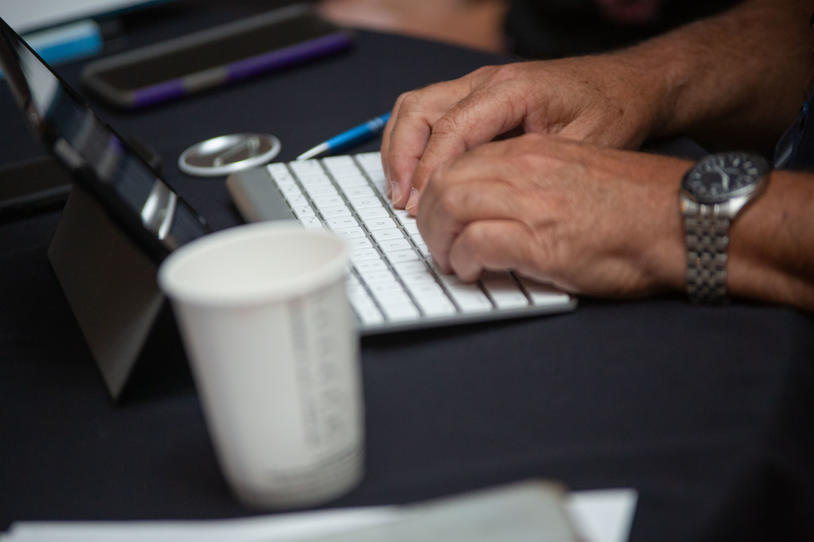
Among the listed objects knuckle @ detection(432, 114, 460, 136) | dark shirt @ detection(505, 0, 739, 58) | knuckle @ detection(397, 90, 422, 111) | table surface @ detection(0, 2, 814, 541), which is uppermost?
knuckle @ detection(397, 90, 422, 111)

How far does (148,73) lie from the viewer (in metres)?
1.19

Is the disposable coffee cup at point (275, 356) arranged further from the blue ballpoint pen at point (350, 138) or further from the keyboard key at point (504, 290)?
the blue ballpoint pen at point (350, 138)

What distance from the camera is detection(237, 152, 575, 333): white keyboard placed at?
23.2 inches

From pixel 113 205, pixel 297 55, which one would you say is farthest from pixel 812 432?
pixel 297 55

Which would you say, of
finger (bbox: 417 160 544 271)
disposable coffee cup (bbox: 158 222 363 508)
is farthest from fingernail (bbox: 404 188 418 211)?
disposable coffee cup (bbox: 158 222 363 508)

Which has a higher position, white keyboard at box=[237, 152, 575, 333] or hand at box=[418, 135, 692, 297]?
hand at box=[418, 135, 692, 297]

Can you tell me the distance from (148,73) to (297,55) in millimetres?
217

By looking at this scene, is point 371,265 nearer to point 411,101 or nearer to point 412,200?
point 412,200

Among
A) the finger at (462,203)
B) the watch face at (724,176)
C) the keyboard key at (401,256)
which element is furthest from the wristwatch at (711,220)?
the keyboard key at (401,256)

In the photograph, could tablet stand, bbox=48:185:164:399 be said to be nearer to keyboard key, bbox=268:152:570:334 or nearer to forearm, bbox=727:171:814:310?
keyboard key, bbox=268:152:570:334

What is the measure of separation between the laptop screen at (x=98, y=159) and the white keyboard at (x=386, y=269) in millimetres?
129

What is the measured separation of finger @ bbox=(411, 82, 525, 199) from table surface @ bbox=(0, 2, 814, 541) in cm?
20

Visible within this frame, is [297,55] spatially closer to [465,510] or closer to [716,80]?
[716,80]

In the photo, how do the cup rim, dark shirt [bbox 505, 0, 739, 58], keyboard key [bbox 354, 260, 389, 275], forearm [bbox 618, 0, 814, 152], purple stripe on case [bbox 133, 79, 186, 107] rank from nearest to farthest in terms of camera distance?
the cup rim, keyboard key [bbox 354, 260, 389, 275], forearm [bbox 618, 0, 814, 152], purple stripe on case [bbox 133, 79, 186, 107], dark shirt [bbox 505, 0, 739, 58]
